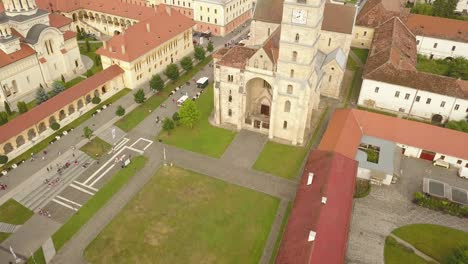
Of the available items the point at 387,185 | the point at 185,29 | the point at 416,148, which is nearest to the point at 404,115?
the point at 416,148

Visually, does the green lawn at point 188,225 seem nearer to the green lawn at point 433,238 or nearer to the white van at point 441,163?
the green lawn at point 433,238

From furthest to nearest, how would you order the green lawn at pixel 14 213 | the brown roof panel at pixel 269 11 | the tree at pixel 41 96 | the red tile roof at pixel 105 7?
the red tile roof at pixel 105 7 < the brown roof panel at pixel 269 11 < the tree at pixel 41 96 < the green lawn at pixel 14 213

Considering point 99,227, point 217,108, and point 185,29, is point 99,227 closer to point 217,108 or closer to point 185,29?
point 217,108

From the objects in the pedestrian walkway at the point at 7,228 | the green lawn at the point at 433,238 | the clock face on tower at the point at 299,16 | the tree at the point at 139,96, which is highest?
the clock face on tower at the point at 299,16

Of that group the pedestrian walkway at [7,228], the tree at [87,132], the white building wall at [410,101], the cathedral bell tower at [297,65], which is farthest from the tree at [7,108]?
the white building wall at [410,101]

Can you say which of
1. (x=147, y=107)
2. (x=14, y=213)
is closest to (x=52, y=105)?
(x=147, y=107)

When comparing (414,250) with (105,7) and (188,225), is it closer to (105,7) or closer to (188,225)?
(188,225)
